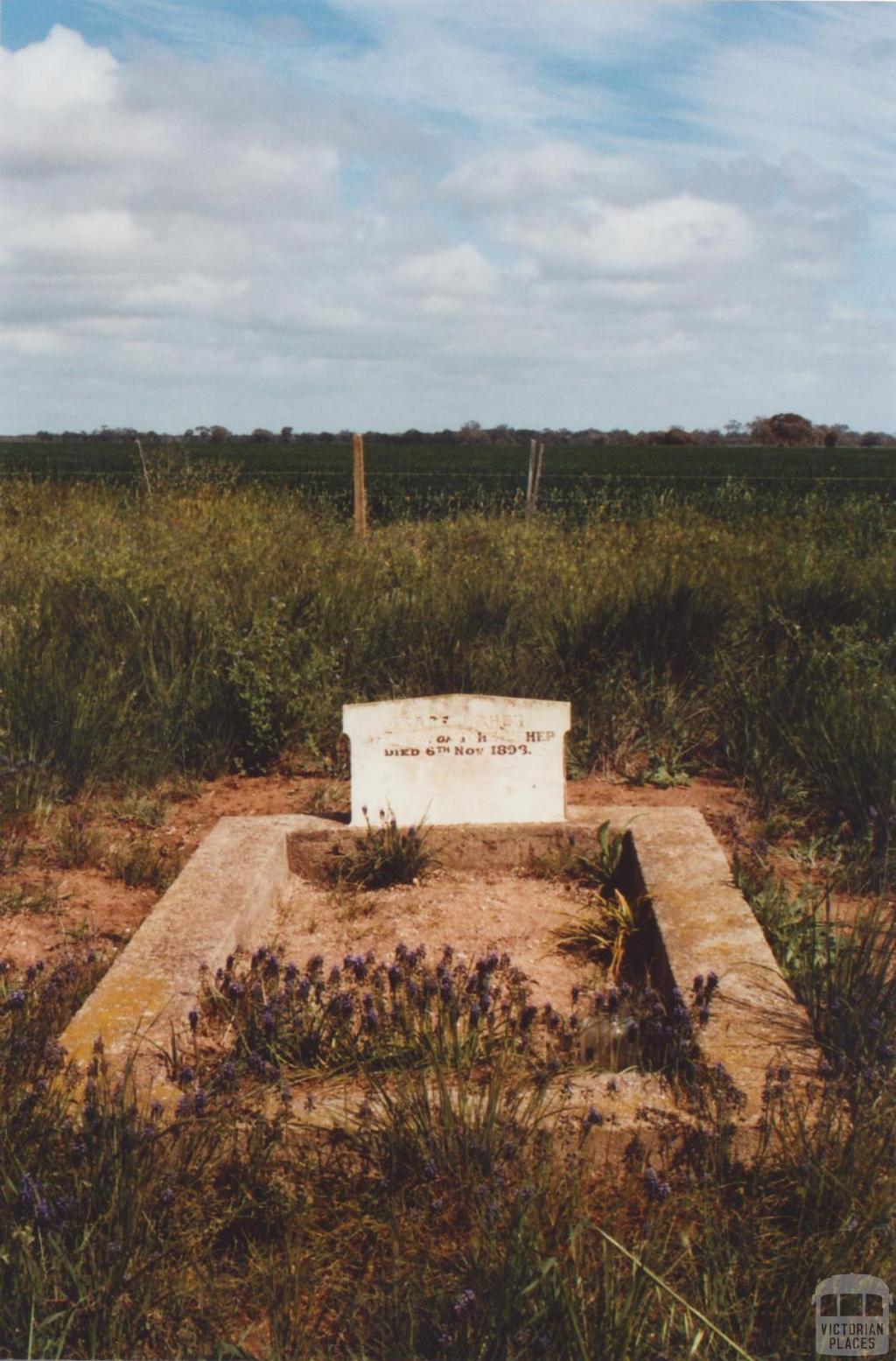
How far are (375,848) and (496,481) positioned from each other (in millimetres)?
18876

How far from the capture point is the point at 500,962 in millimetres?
2861

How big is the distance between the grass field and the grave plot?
0.28 ft

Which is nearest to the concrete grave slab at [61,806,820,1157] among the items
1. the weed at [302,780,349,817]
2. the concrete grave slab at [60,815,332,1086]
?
the concrete grave slab at [60,815,332,1086]

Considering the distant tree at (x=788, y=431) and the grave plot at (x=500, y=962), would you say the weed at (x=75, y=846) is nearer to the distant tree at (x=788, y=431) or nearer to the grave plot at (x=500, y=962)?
the grave plot at (x=500, y=962)

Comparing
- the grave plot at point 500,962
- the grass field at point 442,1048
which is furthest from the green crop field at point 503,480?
the grave plot at point 500,962

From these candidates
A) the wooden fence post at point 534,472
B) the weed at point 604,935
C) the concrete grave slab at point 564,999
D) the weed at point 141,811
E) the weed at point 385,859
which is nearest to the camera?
the concrete grave slab at point 564,999

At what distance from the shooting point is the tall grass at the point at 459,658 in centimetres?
449

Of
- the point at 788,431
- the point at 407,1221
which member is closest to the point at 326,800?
the point at 407,1221

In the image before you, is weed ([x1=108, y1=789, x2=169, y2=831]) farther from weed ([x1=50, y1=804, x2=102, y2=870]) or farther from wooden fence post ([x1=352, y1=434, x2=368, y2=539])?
wooden fence post ([x1=352, y1=434, x2=368, y2=539])

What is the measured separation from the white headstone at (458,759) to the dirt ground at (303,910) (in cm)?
24

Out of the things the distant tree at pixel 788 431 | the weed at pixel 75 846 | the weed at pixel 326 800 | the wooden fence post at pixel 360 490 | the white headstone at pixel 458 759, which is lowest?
the weed at pixel 75 846

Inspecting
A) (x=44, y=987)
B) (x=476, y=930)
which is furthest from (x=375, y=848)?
(x=44, y=987)

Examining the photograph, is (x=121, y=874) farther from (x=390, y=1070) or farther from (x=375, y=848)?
(x=390, y=1070)

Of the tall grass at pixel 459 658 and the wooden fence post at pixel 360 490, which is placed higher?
the wooden fence post at pixel 360 490
